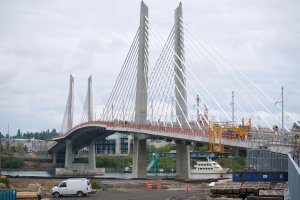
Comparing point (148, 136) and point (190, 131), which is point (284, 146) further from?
point (148, 136)

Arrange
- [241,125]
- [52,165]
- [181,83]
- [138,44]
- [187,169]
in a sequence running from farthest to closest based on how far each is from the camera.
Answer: [52,165] → [138,44] → [187,169] → [181,83] → [241,125]

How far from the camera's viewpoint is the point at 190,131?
201 feet

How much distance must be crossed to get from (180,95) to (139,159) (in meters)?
15.6

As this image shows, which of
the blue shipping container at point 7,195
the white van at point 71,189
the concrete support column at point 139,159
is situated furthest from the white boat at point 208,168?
the blue shipping container at point 7,195

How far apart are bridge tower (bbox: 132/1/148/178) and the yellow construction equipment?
68.0ft

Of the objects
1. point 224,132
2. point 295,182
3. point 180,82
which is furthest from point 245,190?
point 180,82

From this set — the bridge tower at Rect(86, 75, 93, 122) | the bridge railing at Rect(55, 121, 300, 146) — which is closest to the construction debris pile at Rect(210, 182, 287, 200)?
the bridge railing at Rect(55, 121, 300, 146)

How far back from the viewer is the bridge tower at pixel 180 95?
2648 inches

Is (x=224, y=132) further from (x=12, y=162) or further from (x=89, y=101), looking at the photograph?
(x=12, y=162)

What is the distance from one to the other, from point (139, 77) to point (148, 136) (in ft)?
26.3

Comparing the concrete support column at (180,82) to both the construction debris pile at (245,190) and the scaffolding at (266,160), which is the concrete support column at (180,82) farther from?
the construction debris pile at (245,190)

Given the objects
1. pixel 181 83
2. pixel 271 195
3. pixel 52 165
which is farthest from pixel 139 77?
pixel 52 165

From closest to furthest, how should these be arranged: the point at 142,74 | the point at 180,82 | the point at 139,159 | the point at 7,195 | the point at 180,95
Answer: the point at 7,195 → the point at 180,95 → the point at 180,82 → the point at 142,74 → the point at 139,159

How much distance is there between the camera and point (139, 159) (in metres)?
78.8
